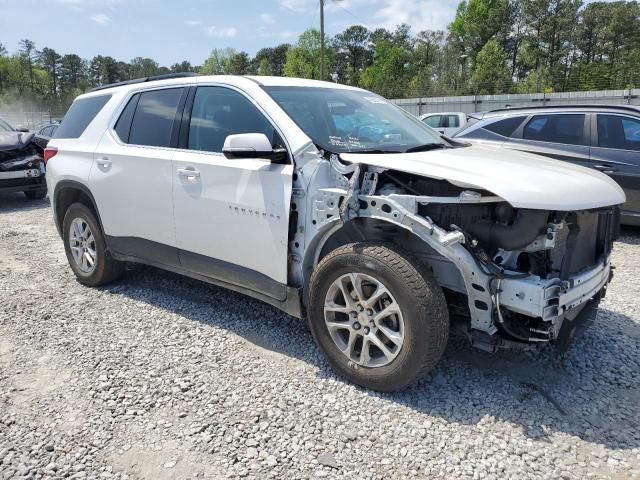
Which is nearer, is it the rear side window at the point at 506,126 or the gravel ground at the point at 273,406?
the gravel ground at the point at 273,406

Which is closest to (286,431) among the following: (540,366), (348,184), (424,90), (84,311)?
(348,184)

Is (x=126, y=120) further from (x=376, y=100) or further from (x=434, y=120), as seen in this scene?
(x=434, y=120)

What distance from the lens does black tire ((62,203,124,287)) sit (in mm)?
4734

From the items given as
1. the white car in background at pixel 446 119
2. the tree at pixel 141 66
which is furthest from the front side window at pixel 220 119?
the tree at pixel 141 66

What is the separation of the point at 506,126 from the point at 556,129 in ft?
2.18

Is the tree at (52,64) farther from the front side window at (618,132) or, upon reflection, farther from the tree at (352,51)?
the front side window at (618,132)

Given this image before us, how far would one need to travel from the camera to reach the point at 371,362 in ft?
9.94

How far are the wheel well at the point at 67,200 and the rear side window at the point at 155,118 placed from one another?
A: 805mm

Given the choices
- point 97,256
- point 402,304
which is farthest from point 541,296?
point 97,256

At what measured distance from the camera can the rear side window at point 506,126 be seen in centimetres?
711

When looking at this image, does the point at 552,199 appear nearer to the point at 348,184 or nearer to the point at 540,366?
the point at 348,184

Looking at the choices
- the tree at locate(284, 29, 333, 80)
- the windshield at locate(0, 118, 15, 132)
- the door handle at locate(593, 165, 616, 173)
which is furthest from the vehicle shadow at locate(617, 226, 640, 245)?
the tree at locate(284, 29, 333, 80)

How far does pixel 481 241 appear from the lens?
283cm

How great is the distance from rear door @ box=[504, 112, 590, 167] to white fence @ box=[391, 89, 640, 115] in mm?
12298
